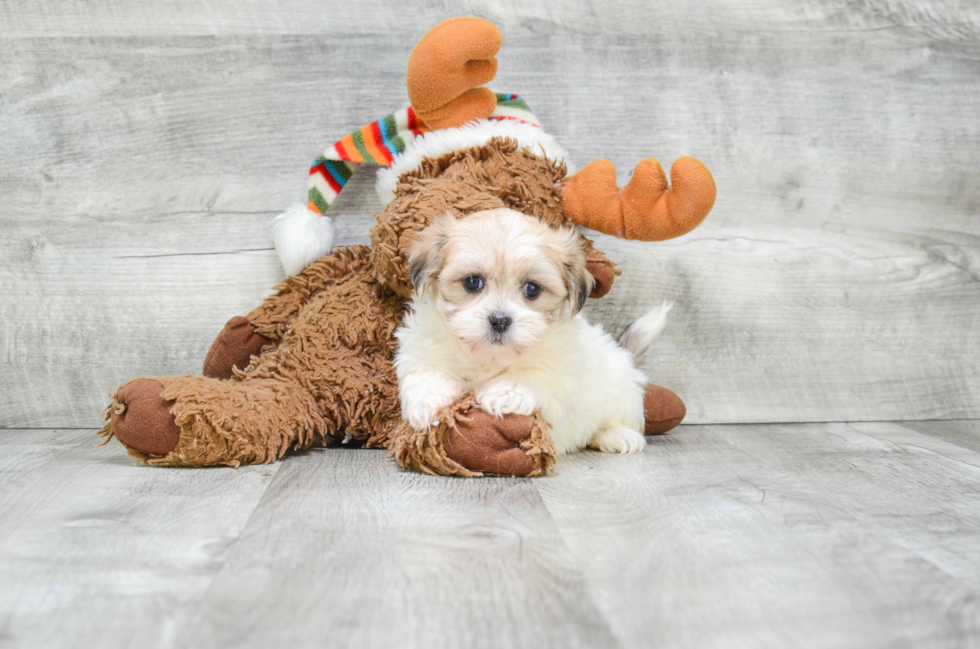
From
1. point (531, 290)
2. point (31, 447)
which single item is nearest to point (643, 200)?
point (531, 290)

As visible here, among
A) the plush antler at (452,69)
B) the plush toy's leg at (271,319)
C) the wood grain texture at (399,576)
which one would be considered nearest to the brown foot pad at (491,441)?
the wood grain texture at (399,576)

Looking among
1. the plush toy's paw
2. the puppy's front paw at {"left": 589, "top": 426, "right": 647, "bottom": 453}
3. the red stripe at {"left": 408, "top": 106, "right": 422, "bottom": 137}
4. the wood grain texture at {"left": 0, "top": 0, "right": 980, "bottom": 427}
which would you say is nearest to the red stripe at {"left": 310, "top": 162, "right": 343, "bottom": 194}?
the wood grain texture at {"left": 0, "top": 0, "right": 980, "bottom": 427}

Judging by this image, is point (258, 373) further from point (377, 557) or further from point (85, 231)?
point (377, 557)

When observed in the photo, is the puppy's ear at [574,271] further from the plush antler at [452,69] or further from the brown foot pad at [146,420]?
the brown foot pad at [146,420]

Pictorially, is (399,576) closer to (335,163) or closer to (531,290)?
(531,290)

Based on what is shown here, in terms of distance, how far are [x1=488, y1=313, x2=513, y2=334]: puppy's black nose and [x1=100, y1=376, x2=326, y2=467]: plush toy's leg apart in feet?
1.87

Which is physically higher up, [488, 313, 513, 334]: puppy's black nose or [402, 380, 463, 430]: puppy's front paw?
[488, 313, 513, 334]: puppy's black nose

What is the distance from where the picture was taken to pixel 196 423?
1662 mm

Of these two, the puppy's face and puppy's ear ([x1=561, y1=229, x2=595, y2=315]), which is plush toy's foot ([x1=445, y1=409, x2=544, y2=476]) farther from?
puppy's ear ([x1=561, y1=229, x2=595, y2=315])

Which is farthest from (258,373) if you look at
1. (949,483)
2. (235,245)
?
(949,483)

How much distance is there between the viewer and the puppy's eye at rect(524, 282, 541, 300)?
1.68 m

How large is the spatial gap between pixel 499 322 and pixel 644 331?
2.33 ft

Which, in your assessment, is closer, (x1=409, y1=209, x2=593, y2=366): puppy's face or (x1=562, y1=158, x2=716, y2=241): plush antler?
(x1=409, y1=209, x2=593, y2=366): puppy's face

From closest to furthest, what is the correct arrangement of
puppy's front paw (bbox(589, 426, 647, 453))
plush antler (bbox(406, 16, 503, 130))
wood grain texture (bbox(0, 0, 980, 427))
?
plush antler (bbox(406, 16, 503, 130)) → puppy's front paw (bbox(589, 426, 647, 453)) → wood grain texture (bbox(0, 0, 980, 427))
